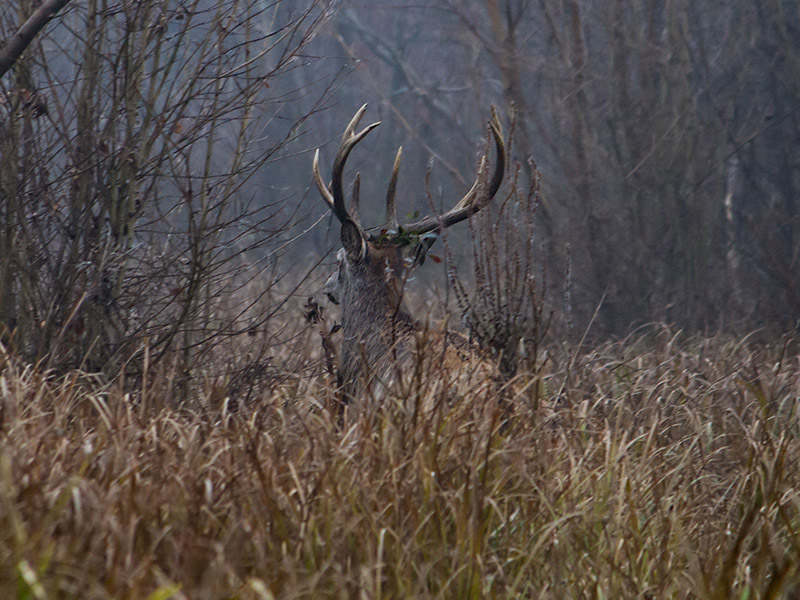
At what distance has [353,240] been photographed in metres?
4.66

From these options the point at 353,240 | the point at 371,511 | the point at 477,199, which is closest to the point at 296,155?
the point at 353,240

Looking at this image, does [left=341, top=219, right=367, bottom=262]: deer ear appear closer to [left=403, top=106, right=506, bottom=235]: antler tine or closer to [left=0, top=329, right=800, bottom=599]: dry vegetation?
[left=403, top=106, right=506, bottom=235]: antler tine

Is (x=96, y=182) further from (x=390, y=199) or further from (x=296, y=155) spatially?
(x=296, y=155)

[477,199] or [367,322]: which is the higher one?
[477,199]

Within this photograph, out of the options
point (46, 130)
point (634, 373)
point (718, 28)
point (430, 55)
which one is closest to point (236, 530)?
point (46, 130)

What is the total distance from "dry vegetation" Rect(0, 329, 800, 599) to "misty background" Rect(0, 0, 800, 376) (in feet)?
2.83

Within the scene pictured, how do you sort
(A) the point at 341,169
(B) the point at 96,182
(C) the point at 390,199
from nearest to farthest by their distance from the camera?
(B) the point at 96,182, (A) the point at 341,169, (C) the point at 390,199

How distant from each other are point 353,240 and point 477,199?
0.76 m

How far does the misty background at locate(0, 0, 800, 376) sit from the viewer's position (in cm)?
424

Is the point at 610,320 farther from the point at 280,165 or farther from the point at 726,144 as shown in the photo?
the point at 280,165

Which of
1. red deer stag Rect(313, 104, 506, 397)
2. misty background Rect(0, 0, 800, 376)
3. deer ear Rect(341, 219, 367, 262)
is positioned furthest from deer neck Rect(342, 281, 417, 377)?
misty background Rect(0, 0, 800, 376)

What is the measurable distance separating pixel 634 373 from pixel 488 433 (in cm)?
309

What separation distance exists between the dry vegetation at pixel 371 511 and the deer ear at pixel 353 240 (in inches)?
47.4

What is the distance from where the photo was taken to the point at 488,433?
2.91m
